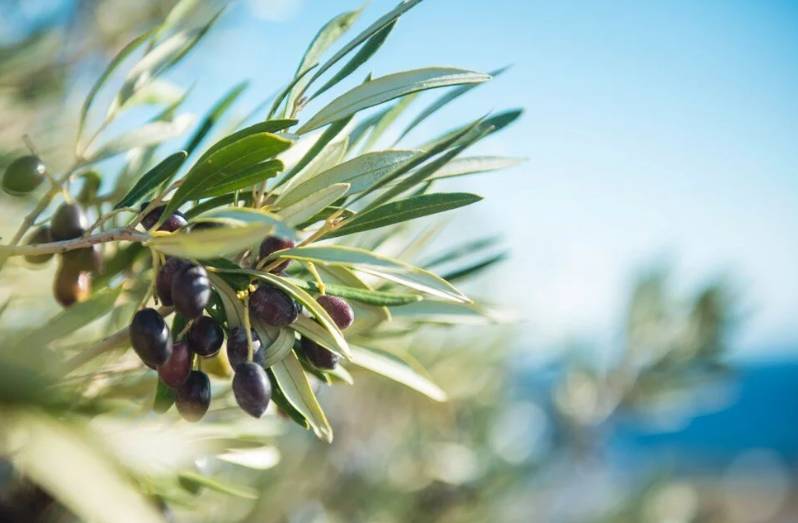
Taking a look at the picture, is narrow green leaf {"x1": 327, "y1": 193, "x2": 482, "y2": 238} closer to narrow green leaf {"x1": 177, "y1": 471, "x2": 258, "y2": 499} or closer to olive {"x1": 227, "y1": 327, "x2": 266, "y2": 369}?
olive {"x1": 227, "y1": 327, "x2": 266, "y2": 369}

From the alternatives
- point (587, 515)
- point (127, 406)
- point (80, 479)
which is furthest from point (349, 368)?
Answer: point (587, 515)

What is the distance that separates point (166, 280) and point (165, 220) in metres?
0.05

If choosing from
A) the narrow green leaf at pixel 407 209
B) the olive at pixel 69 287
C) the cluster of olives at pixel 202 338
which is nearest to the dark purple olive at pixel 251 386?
the cluster of olives at pixel 202 338

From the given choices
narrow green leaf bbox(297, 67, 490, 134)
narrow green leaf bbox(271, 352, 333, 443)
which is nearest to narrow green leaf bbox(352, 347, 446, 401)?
narrow green leaf bbox(271, 352, 333, 443)

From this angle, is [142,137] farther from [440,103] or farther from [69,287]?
[440,103]

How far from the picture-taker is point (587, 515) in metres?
1.92

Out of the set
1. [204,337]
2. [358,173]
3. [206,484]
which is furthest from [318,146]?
[206,484]

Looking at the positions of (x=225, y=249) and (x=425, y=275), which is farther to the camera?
(x=425, y=275)

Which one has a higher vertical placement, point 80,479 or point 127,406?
point 80,479

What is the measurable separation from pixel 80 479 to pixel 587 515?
187 cm

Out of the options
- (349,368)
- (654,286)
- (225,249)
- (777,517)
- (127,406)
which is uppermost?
(654,286)

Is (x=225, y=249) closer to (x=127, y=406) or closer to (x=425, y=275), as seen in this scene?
(x=425, y=275)

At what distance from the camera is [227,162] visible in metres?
0.43

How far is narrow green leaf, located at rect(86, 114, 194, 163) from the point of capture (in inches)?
24.5
